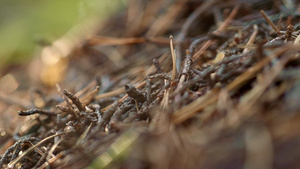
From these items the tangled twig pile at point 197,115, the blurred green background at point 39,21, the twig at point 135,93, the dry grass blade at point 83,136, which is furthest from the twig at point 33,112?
the blurred green background at point 39,21

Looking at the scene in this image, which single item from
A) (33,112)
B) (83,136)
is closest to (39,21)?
(33,112)

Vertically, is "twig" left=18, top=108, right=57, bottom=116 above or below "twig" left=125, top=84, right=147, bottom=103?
above

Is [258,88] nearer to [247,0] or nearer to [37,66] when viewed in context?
[247,0]

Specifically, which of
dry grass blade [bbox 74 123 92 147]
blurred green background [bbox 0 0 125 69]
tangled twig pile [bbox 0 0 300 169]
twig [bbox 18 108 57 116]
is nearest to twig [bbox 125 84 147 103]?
tangled twig pile [bbox 0 0 300 169]

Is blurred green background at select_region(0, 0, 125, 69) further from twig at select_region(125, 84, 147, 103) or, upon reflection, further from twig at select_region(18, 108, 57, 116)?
twig at select_region(125, 84, 147, 103)

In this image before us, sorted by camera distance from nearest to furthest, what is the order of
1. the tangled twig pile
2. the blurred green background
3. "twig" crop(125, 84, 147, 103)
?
the tangled twig pile, "twig" crop(125, 84, 147, 103), the blurred green background

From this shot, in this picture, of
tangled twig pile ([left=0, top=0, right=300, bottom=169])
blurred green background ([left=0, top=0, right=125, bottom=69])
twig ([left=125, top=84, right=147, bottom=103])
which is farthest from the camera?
blurred green background ([left=0, top=0, right=125, bottom=69])

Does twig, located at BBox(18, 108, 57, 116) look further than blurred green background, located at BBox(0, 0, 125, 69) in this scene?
No
